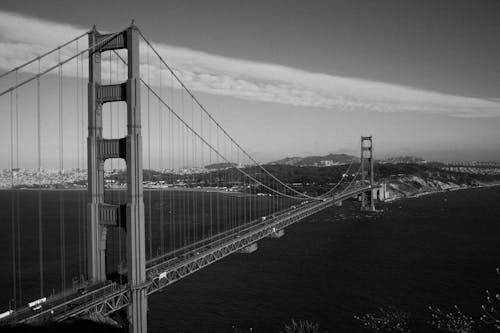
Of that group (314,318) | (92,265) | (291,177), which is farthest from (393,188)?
(92,265)

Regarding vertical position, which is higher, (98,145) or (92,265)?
(98,145)

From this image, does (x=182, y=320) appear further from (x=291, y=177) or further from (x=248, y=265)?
(x=291, y=177)

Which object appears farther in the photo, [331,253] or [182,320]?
[331,253]

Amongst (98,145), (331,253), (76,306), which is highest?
(98,145)

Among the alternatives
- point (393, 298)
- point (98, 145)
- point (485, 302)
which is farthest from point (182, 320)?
point (485, 302)

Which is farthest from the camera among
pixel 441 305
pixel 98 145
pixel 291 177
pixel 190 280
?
pixel 291 177

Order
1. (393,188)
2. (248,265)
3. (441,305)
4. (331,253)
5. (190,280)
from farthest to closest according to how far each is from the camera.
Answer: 1. (393,188)
2. (331,253)
3. (248,265)
4. (190,280)
5. (441,305)
